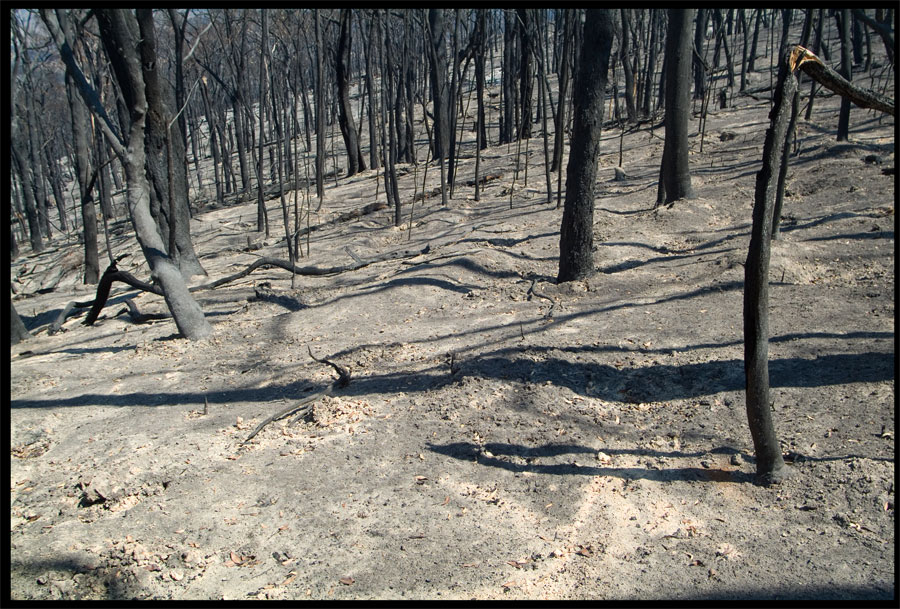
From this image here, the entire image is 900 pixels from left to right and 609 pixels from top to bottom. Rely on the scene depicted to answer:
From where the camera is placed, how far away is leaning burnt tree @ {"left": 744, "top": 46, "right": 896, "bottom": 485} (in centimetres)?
310

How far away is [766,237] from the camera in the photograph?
322 centimetres

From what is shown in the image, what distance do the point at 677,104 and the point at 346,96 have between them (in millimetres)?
11448

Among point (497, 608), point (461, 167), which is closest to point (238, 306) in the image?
point (497, 608)

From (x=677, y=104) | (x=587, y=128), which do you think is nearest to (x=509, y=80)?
(x=677, y=104)

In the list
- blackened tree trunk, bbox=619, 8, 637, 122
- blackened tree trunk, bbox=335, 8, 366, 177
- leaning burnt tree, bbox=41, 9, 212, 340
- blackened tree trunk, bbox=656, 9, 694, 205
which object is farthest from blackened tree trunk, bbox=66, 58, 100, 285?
blackened tree trunk, bbox=619, 8, 637, 122

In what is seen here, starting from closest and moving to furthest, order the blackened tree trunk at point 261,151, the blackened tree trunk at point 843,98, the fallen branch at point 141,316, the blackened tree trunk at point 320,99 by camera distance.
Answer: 1. the fallen branch at point 141,316
2. the blackened tree trunk at point 261,151
3. the blackened tree trunk at point 843,98
4. the blackened tree trunk at point 320,99

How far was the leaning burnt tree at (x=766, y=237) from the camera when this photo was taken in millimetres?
3100

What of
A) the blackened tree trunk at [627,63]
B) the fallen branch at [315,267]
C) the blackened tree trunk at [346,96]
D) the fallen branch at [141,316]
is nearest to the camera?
the fallen branch at [141,316]

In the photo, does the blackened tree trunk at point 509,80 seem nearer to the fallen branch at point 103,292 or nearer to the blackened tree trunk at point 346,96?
the blackened tree trunk at point 346,96

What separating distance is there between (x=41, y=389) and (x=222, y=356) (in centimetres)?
170

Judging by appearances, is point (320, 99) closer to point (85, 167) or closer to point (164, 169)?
point (164, 169)

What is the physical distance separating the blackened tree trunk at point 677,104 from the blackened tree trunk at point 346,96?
10063 millimetres

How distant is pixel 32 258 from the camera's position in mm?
21625

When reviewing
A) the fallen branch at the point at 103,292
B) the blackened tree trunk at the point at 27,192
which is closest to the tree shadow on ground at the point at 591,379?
the fallen branch at the point at 103,292
